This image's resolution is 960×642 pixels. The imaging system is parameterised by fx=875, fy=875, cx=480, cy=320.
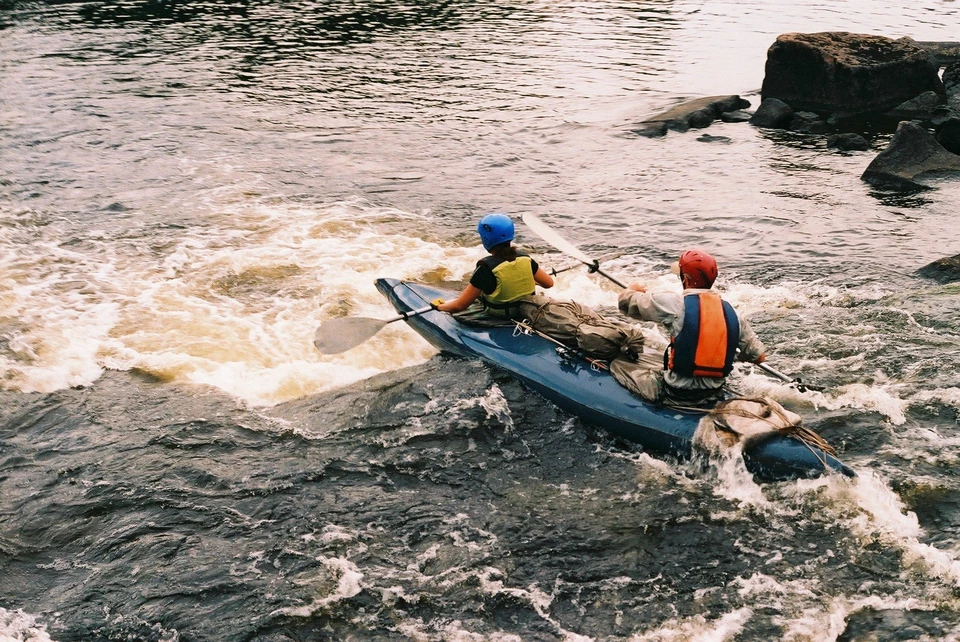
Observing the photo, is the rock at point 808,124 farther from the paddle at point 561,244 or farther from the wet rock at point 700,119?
the paddle at point 561,244

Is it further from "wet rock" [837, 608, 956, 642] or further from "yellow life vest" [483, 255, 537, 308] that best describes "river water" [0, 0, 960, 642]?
"yellow life vest" [483, 255, 537, 308]

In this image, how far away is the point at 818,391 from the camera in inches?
260

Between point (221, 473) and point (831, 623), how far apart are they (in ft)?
13.2

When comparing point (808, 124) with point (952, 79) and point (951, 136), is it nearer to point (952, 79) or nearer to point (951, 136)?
point (951, 136)

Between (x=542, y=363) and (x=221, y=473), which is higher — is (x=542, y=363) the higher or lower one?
the higher one

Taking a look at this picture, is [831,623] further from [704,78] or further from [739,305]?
[704,78]

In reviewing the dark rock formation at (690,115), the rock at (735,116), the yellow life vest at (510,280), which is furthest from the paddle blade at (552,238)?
the rock at (735,116)

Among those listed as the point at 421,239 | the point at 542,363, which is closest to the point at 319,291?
the point at 421,239

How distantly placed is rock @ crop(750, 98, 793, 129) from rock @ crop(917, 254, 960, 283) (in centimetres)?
715

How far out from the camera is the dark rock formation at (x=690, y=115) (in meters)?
15.7

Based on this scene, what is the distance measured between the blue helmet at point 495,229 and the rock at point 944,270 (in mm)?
5083

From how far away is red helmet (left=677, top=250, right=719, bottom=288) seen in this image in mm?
5602

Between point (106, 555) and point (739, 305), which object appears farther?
point (739, 305)

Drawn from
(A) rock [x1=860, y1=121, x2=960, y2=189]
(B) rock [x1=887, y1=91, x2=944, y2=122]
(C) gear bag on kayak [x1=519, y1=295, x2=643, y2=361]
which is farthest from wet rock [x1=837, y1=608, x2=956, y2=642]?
(B) rock [x1=887, y1=91, x2=944, y2=122]
